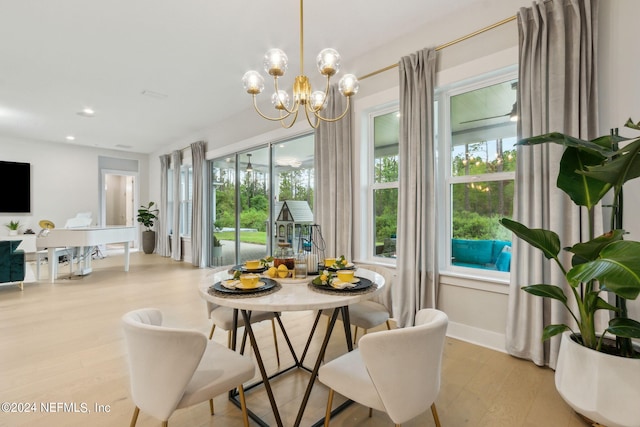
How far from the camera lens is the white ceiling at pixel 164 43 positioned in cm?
283

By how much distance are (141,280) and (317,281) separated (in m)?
4.84

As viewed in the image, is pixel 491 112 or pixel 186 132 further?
pixel 186 132

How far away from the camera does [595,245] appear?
5.06 ft

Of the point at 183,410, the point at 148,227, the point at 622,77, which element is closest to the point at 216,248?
the point at 148,227

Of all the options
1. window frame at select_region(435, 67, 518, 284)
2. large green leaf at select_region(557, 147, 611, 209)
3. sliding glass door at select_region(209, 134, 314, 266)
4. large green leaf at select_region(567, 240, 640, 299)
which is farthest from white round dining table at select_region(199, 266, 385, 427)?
sliding glass door at select_region(209, 134, 314, 266)

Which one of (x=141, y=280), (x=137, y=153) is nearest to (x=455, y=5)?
(x=141, y=280)

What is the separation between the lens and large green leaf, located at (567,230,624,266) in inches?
59.7

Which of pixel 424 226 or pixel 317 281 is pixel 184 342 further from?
pixel 424 226

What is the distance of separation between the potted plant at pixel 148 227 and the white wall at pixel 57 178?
47.4 inches

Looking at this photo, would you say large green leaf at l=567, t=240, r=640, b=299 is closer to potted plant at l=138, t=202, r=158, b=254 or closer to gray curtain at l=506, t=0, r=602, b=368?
gray curtain at l=506, t=0, r=602, b=368

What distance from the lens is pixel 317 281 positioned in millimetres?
1783

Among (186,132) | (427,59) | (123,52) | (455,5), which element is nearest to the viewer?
(455,5)

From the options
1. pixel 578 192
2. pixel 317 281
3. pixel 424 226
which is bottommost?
pixel 317 281

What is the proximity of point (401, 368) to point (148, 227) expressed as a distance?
362 inches
